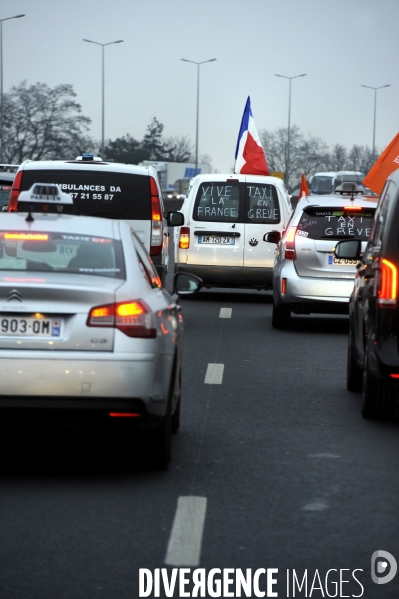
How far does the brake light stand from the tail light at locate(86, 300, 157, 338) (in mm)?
8872

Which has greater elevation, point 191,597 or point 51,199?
point 51,199

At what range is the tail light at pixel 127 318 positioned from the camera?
22.5 feet

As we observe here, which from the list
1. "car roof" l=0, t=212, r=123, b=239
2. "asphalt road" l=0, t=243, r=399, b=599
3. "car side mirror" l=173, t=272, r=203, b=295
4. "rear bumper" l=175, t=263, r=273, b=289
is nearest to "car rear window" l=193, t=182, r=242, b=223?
"rear bumper" l=175, t=263, r=273, b=289

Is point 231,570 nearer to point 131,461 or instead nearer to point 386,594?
point 386,594

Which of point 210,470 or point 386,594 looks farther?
point 210,470

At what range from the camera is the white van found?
65.4 ft

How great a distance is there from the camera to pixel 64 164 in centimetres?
1518

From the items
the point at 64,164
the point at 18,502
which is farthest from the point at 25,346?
the point at 64,164

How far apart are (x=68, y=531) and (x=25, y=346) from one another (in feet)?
4.28

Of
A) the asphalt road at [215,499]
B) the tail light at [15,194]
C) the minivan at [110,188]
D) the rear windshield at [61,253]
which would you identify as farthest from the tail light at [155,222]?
the rear windshield at [61,253]

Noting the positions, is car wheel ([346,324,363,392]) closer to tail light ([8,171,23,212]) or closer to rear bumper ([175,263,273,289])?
tail light ([8,171,23,212])

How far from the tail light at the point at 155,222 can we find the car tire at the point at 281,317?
5.67ft

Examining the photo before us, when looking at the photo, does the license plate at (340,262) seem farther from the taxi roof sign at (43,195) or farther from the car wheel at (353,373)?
the taxi roof sign at (43,195)

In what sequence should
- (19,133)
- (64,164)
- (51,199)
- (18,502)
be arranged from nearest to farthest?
(18,502), (51,199), (64,164), (19,133)
